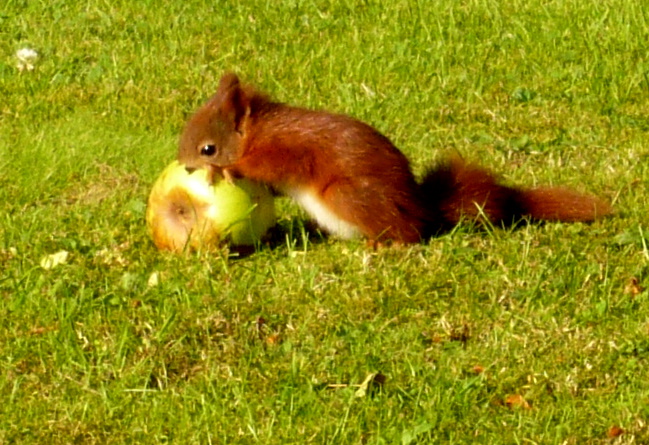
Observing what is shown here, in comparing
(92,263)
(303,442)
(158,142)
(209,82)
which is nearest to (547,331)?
(303,442)

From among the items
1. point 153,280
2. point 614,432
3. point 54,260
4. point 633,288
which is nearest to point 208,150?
point 153,280

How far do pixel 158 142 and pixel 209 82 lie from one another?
0.89 m

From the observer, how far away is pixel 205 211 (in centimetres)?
520

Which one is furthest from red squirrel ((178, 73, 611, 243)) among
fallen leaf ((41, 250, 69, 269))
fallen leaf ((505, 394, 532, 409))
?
fallen leaf ((505, 394, 532, 409))

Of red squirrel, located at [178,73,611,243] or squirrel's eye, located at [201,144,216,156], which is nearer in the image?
red squirrel, located at [178,73,611,243]

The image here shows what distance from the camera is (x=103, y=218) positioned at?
576 centimetres

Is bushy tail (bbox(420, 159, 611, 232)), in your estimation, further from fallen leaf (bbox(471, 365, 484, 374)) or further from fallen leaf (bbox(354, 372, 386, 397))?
fallen leaf (bbox(354, 372, 386, 397))

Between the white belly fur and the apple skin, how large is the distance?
12 centimetres

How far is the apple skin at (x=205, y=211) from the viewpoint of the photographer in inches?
205

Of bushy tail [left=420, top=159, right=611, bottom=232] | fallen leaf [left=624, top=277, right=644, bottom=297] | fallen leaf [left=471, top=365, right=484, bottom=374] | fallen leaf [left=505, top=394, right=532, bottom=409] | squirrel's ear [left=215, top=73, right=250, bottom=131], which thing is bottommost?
fallen leaf [left=505, top=394, right=532, bottom=409]

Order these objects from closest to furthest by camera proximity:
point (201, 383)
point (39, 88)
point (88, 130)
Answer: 1. point (201, 383)
2. point (88, 130)
3. point (39, 88)

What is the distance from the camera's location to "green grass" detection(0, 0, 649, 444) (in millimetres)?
4230

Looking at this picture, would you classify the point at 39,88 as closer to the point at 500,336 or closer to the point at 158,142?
the point at 158,142

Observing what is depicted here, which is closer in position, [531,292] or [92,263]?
[531,292]
